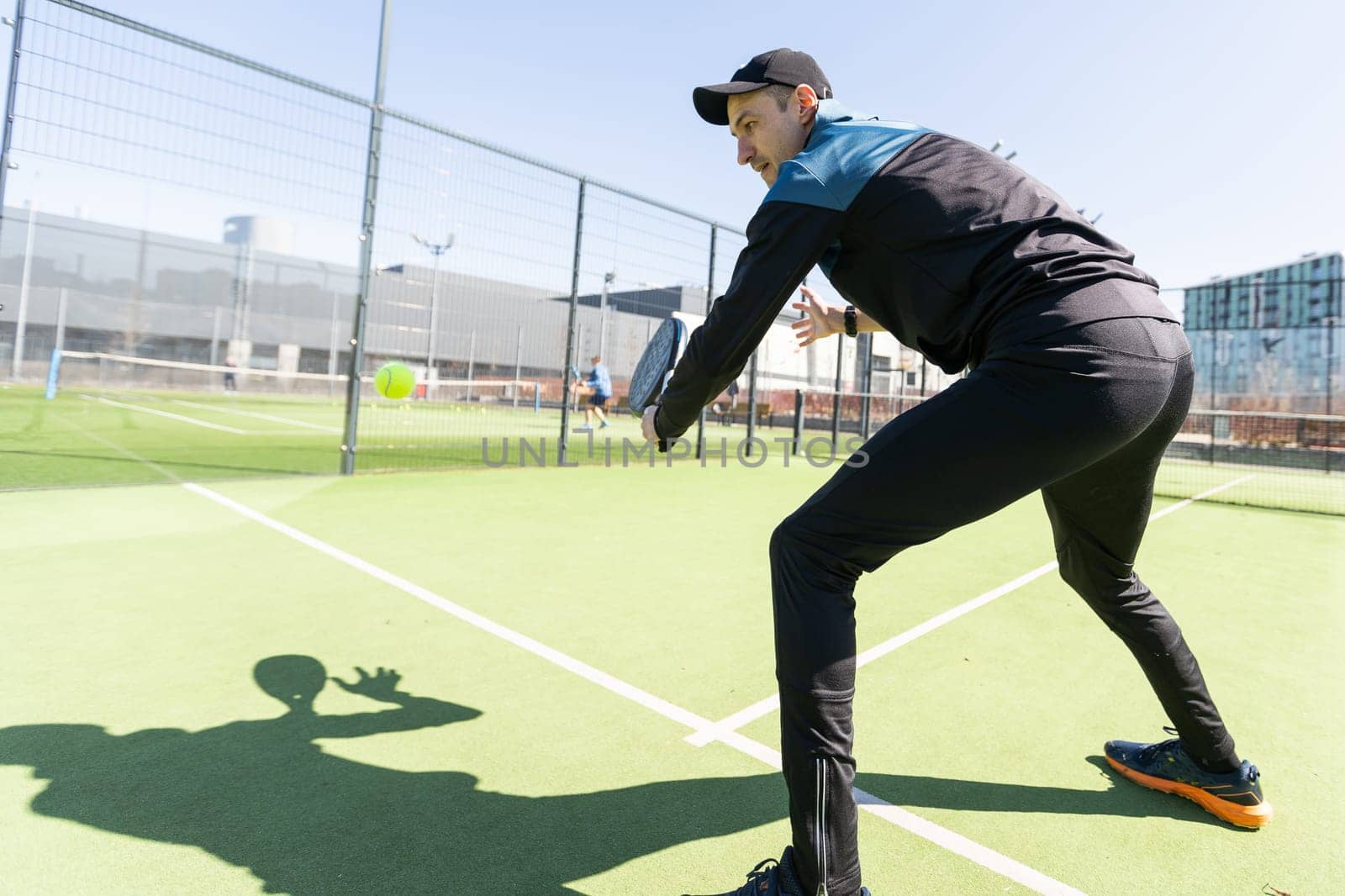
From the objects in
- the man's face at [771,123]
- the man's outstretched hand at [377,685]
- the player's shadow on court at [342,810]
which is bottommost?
the player's shadow on court at [342,810]

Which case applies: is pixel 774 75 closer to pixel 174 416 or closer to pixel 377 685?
pixel 377 685

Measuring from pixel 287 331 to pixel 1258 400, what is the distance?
3521 centimetres

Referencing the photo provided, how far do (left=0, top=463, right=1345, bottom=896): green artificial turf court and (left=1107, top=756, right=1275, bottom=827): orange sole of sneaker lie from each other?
0.04 metres

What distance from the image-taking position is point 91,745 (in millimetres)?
2254

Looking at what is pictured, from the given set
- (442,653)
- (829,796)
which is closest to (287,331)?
(442,653)

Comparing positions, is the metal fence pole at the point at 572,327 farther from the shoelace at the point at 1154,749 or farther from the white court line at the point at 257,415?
the shoelace at the point at 1154,749

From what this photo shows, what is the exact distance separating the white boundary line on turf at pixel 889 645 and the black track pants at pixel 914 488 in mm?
1010

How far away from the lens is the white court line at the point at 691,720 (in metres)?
1.83

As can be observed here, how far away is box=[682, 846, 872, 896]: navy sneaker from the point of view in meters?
1.54

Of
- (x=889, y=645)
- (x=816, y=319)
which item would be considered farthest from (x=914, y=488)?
(x=889, y=645)

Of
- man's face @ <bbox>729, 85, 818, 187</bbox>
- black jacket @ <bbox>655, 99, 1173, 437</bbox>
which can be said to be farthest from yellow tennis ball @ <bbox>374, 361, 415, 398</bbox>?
black jacket @ <bbox>655, 99, 1173, 437</bbox>

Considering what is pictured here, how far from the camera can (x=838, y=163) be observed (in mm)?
1562

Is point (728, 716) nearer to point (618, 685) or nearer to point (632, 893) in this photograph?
point (618, 685)

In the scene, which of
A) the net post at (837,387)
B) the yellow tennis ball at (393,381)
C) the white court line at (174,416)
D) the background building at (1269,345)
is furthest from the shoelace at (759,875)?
the background building at (1269,345)
